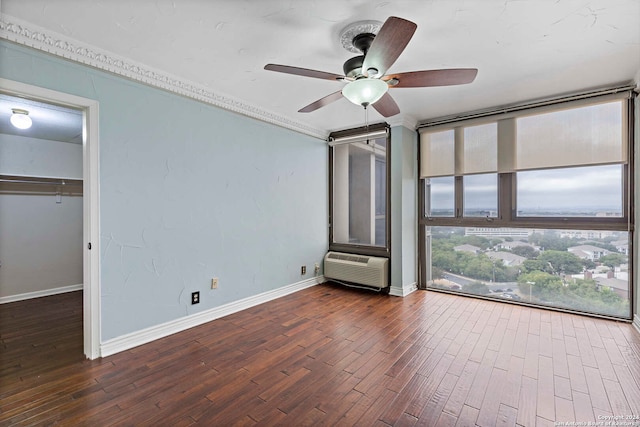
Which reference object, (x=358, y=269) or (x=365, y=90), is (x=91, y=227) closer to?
(x=365, y=90)

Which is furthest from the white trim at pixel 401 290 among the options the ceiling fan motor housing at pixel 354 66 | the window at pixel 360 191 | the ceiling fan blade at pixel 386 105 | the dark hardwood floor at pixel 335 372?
the ceiling fan motor housing at pixel 354 66

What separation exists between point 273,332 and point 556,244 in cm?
337

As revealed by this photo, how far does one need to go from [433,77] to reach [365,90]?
18.8 inches

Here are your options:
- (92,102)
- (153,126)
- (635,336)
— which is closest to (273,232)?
(153,126)

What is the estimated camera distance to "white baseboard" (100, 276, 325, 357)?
7.89 feet

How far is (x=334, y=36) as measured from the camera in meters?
2.10

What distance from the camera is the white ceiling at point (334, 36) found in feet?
5.91

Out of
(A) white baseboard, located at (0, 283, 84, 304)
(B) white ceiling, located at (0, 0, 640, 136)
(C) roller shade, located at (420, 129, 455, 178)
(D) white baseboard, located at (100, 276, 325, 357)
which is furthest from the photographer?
(C) roller shade, located at (420, 129, 455, 178)

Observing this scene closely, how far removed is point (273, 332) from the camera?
282 centimetres

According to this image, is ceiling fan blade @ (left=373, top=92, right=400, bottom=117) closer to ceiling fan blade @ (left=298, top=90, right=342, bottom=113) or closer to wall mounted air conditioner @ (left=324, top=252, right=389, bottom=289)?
ceiling fan blade @ (left=298, top=90, right=342, bottom=113)

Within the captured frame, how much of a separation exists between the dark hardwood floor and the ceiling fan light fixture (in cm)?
198

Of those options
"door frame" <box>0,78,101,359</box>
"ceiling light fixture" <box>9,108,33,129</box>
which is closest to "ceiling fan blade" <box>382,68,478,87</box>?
"door frame" <box>0,78,101,359</box>

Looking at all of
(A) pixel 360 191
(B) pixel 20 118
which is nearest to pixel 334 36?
(A) pixel 360 191

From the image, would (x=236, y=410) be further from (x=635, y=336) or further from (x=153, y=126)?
(x=635, y=336)
